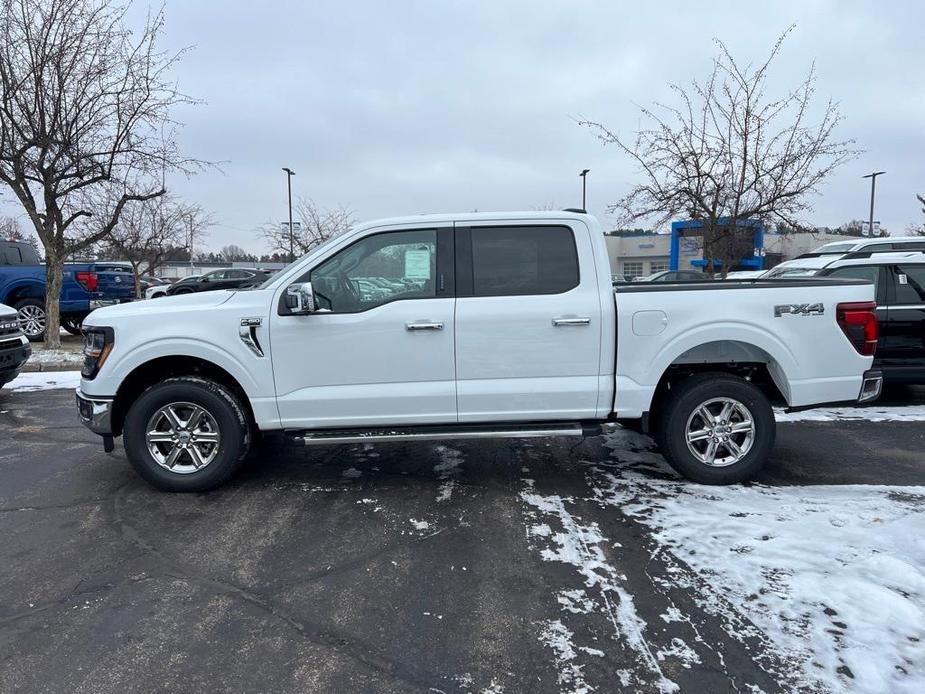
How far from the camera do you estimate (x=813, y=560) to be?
343cm

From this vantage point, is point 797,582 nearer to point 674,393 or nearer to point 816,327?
point 674,393

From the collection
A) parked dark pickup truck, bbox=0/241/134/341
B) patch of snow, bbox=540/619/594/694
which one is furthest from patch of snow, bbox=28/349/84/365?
patch of snow, bbox=540/619/594/694

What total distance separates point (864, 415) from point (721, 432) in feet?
11.6

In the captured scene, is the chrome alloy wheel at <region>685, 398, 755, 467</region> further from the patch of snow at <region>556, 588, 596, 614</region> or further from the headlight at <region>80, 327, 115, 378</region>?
the headlight at <region>80, 327, 115, 378</region>

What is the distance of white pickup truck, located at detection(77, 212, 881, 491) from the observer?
4434 millimetres

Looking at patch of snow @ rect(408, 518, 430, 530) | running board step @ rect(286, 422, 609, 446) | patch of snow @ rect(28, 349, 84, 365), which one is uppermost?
running board step @ rect(286, 422, 609, 446)

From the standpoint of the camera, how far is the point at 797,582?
3.21 meters

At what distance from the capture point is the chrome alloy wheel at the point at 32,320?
13008mm

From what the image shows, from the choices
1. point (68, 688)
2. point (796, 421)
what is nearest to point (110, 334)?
point (68, 688)

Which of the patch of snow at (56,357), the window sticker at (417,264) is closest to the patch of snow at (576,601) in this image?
the window sticker at (417,264)

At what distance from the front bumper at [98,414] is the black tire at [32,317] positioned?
1056cm

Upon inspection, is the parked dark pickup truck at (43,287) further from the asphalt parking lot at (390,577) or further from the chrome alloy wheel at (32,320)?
the asphalt parking lot at (390,577)

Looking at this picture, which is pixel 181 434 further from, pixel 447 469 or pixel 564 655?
→ pixel 564 655

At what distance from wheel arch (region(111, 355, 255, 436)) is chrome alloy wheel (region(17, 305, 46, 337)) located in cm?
1066
